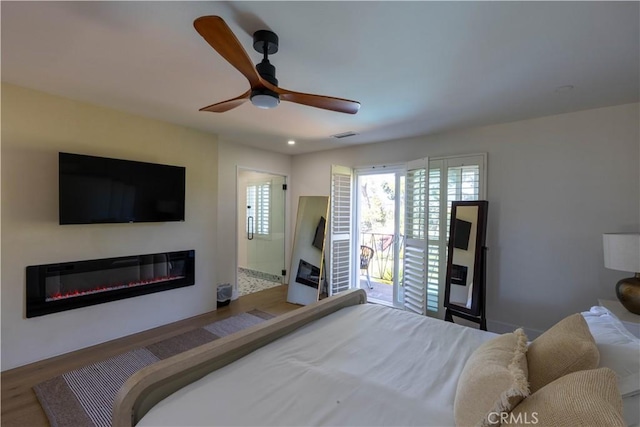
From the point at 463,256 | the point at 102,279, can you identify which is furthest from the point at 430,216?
the point at 102,279

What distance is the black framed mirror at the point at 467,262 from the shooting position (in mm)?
3074

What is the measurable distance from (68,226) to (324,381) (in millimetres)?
2901

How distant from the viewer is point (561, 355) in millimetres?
1088

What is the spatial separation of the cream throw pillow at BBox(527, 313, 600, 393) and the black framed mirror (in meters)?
1.95

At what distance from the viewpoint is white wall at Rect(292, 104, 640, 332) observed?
2.71m

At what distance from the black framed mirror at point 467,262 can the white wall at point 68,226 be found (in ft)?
10.5

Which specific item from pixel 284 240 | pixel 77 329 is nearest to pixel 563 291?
pixel 284 240

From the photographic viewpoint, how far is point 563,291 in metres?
2.94

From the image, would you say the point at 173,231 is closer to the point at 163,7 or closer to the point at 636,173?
the point at 163,7

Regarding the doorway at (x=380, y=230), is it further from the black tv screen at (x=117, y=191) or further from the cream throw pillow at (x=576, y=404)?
the cream throw pillow at (x=576, y=404)

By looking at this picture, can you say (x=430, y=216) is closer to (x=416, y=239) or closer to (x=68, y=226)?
(x=416, y=239)

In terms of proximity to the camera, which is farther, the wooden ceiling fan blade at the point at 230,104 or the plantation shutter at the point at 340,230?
the plantation shutter at the point at 340,230

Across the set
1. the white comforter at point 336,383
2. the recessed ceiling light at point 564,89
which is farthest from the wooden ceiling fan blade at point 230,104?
the recessed ceiling light at point 564,89

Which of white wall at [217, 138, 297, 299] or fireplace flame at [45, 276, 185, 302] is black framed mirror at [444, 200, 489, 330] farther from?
fireplace flame at [45, 276, 185, 302]
